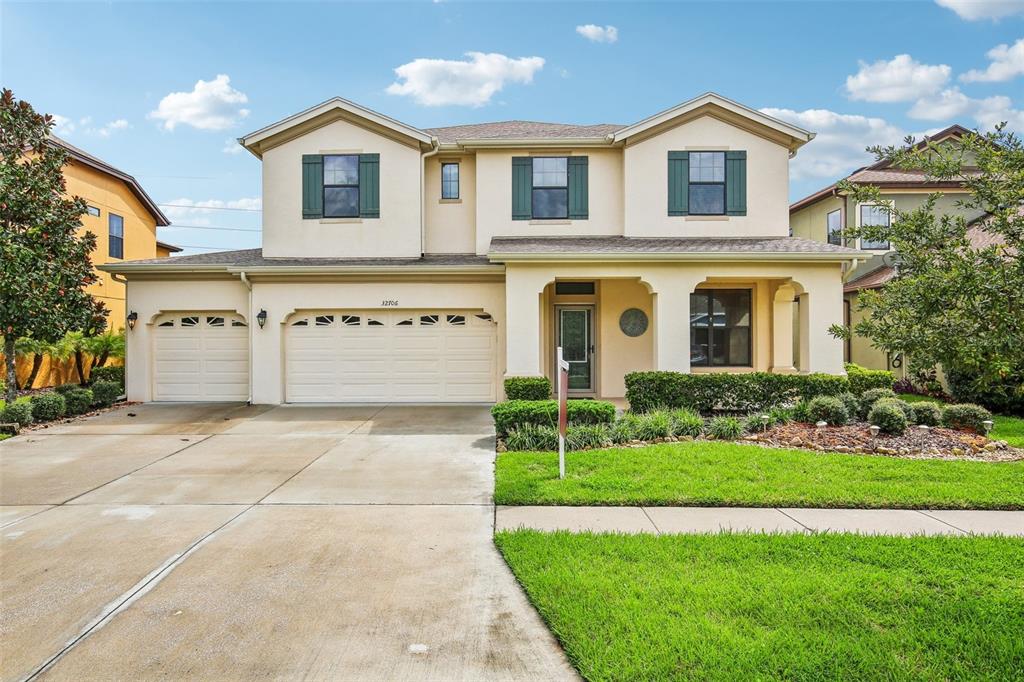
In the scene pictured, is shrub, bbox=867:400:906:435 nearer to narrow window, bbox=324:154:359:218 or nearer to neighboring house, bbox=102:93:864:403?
neighboring house, bbox=102:93:864:403

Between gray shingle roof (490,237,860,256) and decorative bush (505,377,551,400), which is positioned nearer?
decorative bush (505,377,551,400)

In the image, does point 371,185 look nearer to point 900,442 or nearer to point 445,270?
point 445,270

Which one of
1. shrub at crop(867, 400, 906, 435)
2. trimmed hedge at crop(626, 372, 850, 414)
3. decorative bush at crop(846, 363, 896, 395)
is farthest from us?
decorative bush at crop(846, 363, 896, 395)

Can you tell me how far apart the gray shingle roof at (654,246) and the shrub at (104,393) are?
9.18m

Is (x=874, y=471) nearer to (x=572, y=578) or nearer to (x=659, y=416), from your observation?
(x=659, y=416)

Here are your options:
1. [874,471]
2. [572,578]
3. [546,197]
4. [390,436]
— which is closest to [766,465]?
[874,471]

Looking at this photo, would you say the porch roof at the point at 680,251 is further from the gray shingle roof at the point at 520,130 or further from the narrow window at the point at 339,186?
the narrow window at the point at 339,186

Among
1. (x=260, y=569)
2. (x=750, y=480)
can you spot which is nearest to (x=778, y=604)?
(x=750, y=480)

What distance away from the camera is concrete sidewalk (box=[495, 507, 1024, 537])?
17.1 feet

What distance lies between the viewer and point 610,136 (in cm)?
1348

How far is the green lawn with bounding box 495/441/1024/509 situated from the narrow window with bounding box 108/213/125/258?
19.3 metres

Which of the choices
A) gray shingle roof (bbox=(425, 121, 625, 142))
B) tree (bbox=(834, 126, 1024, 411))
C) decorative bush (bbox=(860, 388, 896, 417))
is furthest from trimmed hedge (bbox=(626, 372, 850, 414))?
tree (bbox=(834, 126, 1024, 411))

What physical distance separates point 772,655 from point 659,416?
6.41 m

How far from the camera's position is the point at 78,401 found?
12008 mm
